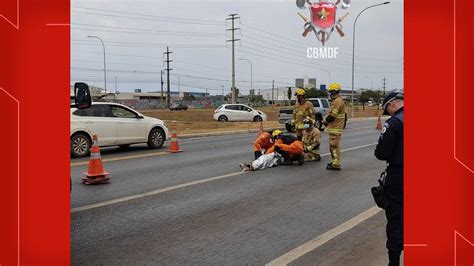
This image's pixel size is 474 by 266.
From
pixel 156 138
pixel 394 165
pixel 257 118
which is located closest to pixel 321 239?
pixel 394 165

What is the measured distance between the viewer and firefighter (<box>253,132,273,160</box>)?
35.6ft

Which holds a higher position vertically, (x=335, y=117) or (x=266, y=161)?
(x=335, y=117)

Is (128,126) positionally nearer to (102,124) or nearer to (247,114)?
(102,124)

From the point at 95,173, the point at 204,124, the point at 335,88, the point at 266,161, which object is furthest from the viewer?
the point at 204,124

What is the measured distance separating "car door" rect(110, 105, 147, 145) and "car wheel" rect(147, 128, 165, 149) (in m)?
0.27

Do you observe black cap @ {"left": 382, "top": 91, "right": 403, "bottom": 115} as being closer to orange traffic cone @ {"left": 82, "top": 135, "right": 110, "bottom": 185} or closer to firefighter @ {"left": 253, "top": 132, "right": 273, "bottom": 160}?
orange traffic cone @ {"left": 82, "top": 135, "right": 110, "bottom": 185}

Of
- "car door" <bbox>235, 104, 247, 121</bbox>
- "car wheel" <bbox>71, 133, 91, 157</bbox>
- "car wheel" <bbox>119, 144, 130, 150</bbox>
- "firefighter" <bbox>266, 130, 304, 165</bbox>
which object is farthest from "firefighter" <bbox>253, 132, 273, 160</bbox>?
"car door" <bbox>235, 104, 247, 121</bbox>

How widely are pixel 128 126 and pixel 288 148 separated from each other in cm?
568

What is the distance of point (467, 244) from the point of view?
3.26 metres

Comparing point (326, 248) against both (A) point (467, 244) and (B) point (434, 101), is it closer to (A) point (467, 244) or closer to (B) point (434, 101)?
(A) point (467, 244)

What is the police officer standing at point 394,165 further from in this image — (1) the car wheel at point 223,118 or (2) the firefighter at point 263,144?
(1) the car wheel at point 223,118

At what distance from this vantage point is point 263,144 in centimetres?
1100

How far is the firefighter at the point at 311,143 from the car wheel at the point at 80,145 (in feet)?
19.5

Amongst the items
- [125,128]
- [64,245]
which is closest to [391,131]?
[64,245]
